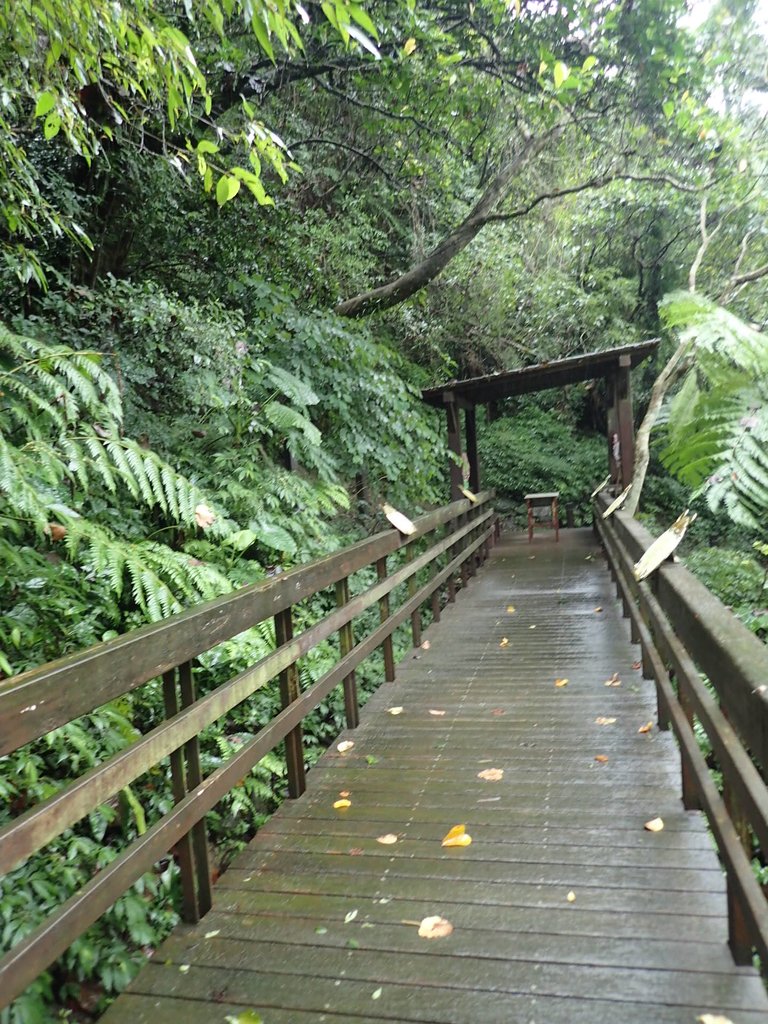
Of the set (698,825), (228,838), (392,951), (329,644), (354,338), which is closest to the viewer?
(392,951)

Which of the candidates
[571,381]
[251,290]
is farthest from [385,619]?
[571,381]

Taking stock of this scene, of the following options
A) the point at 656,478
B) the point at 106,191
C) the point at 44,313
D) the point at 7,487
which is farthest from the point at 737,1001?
the point at 656,478

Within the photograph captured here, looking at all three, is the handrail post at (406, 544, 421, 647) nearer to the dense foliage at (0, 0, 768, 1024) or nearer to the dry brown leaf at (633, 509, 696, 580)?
the dense foliage at (0, 0, 768, 1024)

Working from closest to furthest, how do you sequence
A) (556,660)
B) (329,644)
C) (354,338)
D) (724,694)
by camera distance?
(724,694)
(556,660)
(329,644)
(354,338)

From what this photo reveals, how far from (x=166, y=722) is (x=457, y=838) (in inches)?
48.6

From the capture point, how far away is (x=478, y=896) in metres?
2.29

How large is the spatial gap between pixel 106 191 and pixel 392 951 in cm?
652

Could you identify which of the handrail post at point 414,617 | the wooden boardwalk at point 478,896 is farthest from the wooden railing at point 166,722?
the handrail post at point 414,617

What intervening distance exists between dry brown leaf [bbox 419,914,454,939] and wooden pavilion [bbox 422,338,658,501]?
7.80 m

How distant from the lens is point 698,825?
2590 mm

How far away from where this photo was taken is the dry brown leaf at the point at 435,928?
6.89ft

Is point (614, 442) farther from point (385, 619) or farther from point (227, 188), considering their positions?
point (227, 188)

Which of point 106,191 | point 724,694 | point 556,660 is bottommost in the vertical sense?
point 556,660

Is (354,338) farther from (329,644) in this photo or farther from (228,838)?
(228,838)
